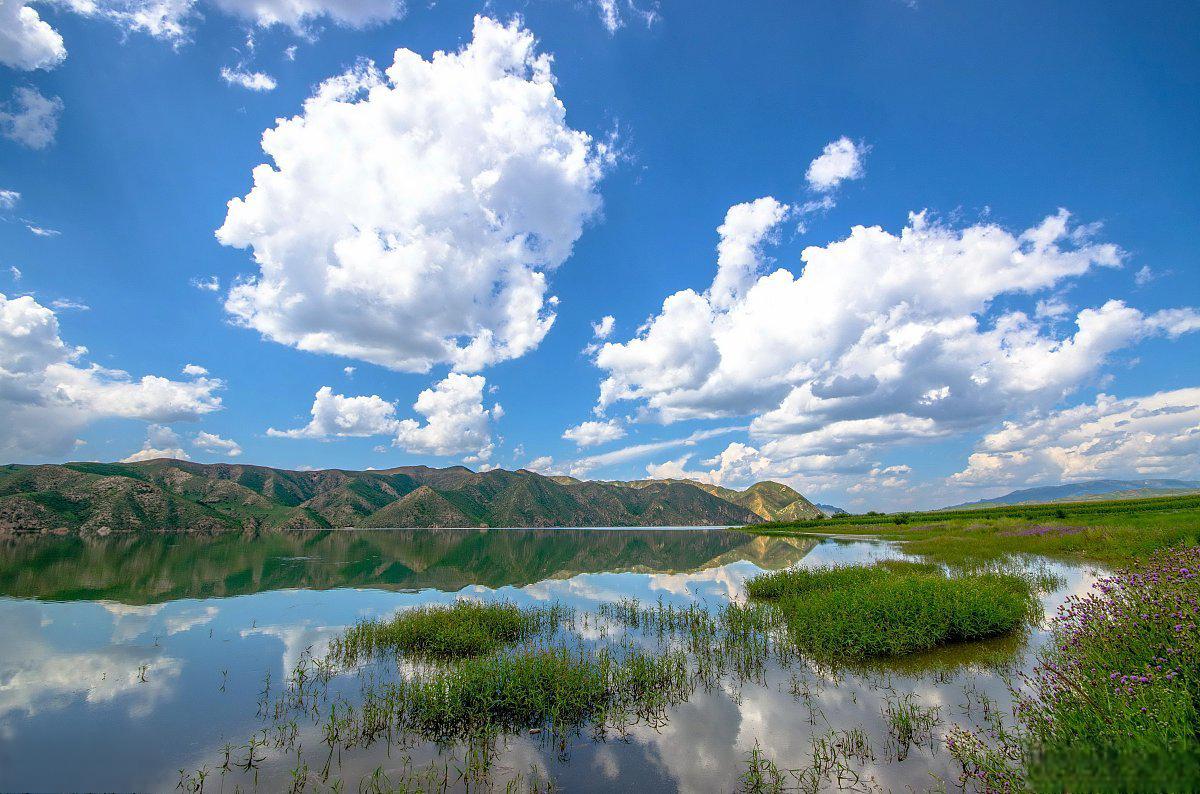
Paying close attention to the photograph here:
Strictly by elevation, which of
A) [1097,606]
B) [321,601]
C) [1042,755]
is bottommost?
[321,601]

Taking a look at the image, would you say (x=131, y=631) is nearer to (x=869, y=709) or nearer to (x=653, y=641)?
(x=653, y=641)

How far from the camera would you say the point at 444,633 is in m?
22.6

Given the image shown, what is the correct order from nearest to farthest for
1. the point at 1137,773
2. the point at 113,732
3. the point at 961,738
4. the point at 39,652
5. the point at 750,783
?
the point at 1137,773 → the point at 750,783 → the point at 961,738 → the point at 113,732 → the point at 39,652

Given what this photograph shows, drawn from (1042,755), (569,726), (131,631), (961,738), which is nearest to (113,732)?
(569,726)

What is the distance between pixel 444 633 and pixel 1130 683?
22243mm

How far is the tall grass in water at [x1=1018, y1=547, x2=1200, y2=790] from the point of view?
22.7 feet

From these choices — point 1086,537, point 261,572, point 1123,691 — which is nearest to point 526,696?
point 1123,691

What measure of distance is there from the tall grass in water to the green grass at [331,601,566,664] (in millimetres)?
18612

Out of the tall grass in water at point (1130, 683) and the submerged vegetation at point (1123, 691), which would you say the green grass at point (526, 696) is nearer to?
the submerged vegetation at point (1123, 691)

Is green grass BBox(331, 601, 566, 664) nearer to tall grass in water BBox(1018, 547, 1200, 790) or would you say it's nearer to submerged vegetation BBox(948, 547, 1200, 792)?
submerged vegetation BBox(948, 547, 1200, 792)

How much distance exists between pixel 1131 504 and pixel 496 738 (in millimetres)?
118367

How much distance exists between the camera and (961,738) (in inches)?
475

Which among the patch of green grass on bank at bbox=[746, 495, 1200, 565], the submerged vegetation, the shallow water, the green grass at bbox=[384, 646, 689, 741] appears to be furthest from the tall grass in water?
the patch of green grass on bank at bbox=[746, 495, 1200, 565]

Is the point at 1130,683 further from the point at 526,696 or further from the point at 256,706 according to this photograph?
the point at 256,706
